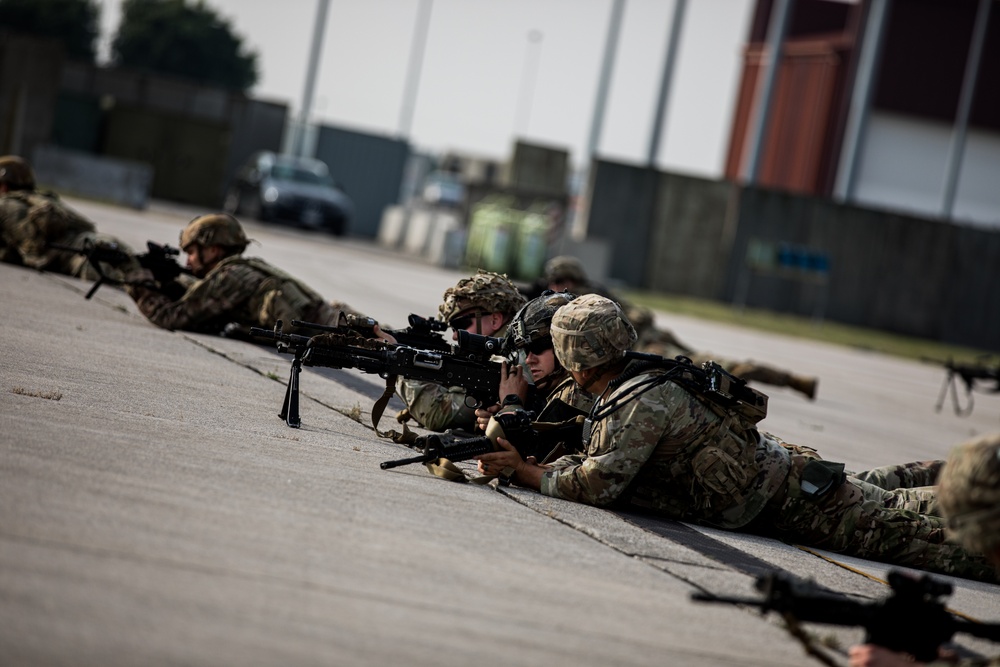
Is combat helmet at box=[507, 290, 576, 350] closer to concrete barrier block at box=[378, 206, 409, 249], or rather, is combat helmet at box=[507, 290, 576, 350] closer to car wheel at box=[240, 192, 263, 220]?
car wheel at box=[240, 192, 263, 220]

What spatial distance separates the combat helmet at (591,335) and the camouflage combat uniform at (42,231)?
714 centimetres

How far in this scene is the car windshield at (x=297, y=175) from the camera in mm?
35719

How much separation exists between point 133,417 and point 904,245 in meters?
30.9

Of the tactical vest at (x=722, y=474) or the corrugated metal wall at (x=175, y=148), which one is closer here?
the tactical vest at (x=722, y=474)

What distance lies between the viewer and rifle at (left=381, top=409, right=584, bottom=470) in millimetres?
5941

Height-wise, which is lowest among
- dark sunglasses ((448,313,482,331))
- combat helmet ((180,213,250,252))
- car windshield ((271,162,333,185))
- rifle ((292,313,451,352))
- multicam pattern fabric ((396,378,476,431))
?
multicam pattern fabric ((396,378,476,431))

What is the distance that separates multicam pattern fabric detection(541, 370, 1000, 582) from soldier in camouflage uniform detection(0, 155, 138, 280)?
7.25 m

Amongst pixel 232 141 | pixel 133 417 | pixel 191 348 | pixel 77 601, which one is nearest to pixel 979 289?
pixel 232 141

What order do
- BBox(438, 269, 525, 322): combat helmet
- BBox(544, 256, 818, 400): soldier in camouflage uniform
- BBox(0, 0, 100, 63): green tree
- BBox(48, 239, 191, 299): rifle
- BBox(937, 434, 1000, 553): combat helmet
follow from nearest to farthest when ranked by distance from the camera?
1. BBox(937, 434, 1000, 553): combat helmet
2. BBox(438, 269, 525, 322): combat helmet
3. BBox(48, 239, 191, 299): rifle
4. BBox(544, 256, 818, 400): soldier in camouflage uniform
5. BBox(0, 0, 100, 63): green tree

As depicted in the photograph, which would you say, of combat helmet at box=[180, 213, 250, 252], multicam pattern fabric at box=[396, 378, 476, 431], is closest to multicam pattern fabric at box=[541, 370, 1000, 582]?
multicam pattern fabric at box=[396, 378, 476, 431]

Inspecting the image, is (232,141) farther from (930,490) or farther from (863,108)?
(930,490)

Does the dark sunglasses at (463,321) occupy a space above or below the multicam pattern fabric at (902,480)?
above

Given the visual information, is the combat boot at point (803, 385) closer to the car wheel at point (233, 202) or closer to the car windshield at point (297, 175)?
the car windshield at point (297, 175)

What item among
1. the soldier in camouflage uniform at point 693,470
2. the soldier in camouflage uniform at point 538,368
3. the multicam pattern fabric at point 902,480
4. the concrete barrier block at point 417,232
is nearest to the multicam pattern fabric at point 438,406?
the soldier in camouflage uniform at point 538,368
